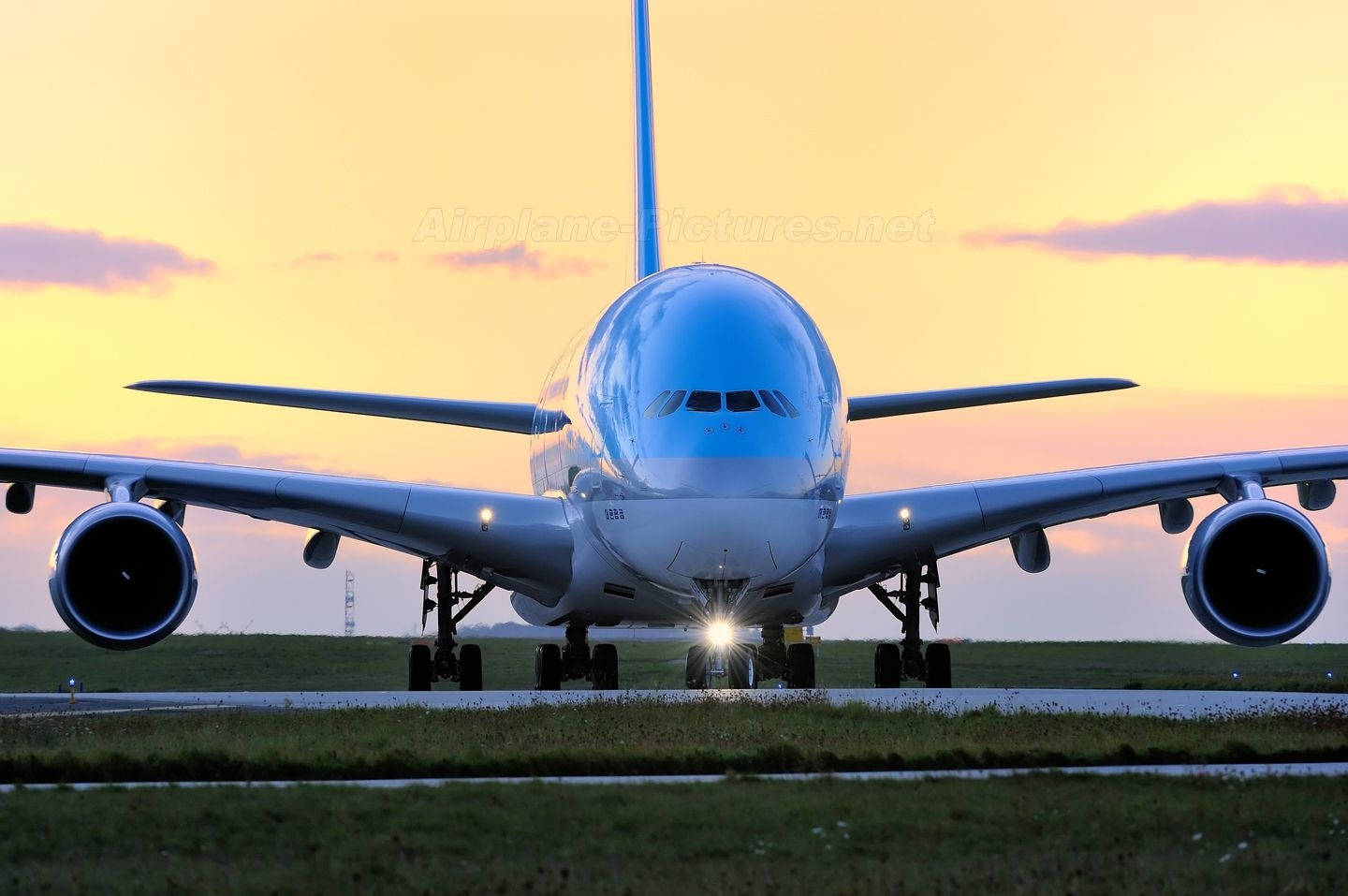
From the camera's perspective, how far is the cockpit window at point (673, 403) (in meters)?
19.3

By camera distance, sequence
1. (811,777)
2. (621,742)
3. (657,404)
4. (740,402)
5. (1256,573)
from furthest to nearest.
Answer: (1256,573) < (657,404) < (740,402) < (621,742) < (811,777)

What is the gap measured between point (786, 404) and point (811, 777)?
7.49 m

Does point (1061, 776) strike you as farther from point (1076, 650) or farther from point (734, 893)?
point (1076, 650)

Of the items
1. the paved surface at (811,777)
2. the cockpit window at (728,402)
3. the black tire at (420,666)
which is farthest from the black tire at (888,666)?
the paved surface at (811,777)

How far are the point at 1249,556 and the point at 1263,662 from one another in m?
21.4

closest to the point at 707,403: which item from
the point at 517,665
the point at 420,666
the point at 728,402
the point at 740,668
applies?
the point at 728,402

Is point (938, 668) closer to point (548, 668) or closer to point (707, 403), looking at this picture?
point (548, 668)

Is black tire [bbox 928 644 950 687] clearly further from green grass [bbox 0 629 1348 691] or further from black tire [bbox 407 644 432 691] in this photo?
black tire [bbox 407 644 432 691]

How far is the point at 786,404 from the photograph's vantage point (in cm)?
1938

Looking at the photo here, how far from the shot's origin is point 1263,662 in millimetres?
41438

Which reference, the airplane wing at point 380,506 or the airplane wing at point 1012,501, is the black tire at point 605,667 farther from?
the airplane wing at point 1012,501

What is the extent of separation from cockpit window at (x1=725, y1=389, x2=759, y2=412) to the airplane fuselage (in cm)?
2

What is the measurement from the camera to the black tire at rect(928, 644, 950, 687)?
2450 cm

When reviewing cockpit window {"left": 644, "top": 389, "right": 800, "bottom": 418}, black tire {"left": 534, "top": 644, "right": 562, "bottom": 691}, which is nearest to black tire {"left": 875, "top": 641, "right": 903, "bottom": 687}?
black tire {"left": 534, "top": 644, "right": 562, "bottom": 691}
